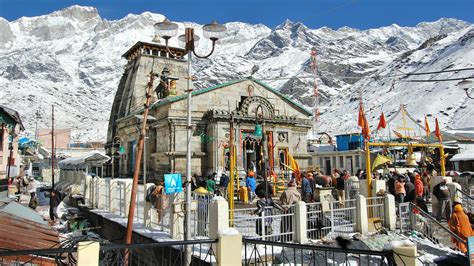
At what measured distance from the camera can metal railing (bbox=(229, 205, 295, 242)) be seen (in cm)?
974

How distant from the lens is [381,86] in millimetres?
112500

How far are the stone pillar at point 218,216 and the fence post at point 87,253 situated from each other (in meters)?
3.95

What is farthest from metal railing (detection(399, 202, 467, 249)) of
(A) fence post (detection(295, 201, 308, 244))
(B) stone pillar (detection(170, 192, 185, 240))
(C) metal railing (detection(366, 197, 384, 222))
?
(B) stone pillar (detection(170, 192, 185, 240))

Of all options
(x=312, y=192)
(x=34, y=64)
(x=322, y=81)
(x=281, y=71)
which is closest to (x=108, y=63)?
(x=34, y=64)

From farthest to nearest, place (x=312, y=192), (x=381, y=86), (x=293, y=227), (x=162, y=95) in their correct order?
(x=381, y=86) < (x=162, y=95) < (x=312, y=192) < (x=293, y=227)

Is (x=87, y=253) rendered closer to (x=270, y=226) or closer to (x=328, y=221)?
(x=270, y=226)

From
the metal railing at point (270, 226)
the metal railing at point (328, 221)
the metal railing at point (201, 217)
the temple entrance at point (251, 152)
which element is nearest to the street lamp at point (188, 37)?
the metal railing at point (201, 217)

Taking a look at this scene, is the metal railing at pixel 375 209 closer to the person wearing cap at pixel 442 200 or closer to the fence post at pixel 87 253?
the person wearing cap at pixel 442 200

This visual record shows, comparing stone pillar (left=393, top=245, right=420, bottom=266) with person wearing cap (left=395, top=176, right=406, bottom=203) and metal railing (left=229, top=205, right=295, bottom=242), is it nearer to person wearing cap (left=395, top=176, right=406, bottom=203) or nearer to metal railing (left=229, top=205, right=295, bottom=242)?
metal railing (left=229, top=205, right=295, bottom=242)

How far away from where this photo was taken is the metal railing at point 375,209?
12.5m

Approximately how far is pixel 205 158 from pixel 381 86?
102m

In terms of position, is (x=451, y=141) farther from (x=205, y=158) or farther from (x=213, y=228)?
(x=213, y=228)

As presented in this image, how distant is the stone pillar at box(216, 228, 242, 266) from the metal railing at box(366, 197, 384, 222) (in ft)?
25.8

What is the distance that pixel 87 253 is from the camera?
501 cm
